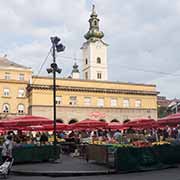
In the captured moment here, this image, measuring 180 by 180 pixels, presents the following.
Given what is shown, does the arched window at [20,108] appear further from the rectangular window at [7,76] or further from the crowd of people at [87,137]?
the crowd of people at [87,137]

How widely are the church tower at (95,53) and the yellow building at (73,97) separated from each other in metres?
16.5

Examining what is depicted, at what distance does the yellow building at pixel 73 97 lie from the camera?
60938 millimetres

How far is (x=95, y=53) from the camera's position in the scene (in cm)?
8412

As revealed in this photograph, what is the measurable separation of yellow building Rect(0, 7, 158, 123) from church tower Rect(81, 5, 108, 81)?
16.5 m

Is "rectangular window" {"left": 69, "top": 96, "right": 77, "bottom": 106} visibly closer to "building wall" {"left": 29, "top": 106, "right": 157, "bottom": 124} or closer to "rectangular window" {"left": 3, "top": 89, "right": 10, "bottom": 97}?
"building wall" {"left": 29, "top": 106, "right": 157, "bottom": 124}

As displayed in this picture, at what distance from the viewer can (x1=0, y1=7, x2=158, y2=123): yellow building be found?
60938mm

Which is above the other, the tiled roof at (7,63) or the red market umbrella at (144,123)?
the tiled roof at (7,63)

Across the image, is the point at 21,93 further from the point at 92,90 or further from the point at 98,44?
the point at 98,44

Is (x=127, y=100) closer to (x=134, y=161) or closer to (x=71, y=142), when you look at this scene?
(x=71, y=142)

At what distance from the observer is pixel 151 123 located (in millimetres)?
29578

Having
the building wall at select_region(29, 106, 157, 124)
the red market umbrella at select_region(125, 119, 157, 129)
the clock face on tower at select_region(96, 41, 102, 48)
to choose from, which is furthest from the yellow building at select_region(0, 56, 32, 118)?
the red market umbrella at select_region(125, 119, 157, 129)

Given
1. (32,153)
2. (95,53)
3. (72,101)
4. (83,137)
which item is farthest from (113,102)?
(32,153)

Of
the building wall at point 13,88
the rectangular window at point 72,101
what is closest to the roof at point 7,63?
the building wall at point 13,88

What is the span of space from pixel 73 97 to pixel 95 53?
23.5 metres
